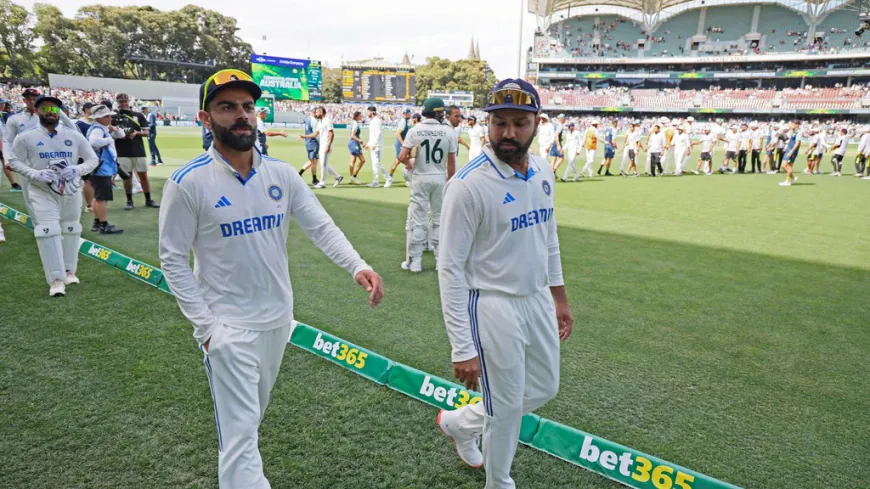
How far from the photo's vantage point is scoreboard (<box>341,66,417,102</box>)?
66.2 m

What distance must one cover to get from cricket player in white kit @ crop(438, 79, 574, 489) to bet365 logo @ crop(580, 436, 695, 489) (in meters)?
0.74

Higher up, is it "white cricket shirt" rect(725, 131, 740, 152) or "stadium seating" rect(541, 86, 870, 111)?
"stadium seating" rect(541, 86, 870, 111)

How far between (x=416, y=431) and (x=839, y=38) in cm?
7910

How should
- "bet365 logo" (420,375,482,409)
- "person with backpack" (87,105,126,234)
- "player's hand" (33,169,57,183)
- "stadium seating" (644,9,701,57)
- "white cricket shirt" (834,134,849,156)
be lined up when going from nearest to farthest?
"bet365 logo" (420,375,482,409) < "player's hand" (33,169,57,183) < "person with backpack" (87,105,126,234) < "white cricket shirt" (834,134,849,156) < "stadium seating" (644,9,701,57)

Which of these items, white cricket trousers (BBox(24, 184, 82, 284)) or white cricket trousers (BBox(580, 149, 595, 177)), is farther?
white cricket trousers (BBox(580, 149, 595, 177))

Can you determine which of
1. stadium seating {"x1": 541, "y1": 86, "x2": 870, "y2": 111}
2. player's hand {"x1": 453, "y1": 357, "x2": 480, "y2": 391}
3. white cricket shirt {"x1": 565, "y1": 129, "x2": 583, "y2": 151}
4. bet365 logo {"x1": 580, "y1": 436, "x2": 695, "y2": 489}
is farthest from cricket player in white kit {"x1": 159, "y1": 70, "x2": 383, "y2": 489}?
stadium seating {"x1": 541, "y1": 86, "x2": 870, "y2": 111}

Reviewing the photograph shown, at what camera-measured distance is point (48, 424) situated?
3.42 metres

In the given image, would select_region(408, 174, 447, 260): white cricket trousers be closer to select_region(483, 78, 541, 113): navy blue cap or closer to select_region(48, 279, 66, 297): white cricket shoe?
select_region(48, 279, 66, 297): white cricket shoe

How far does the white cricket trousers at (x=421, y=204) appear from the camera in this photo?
7090 millimetres

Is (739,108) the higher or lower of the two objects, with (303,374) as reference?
higher

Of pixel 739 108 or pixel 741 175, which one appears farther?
pixel 739 108

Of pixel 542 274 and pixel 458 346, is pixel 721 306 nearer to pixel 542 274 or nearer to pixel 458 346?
pixel 542 274

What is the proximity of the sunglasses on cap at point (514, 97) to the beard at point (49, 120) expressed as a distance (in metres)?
5.69

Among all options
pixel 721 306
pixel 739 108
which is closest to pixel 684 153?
pixel 721 306
